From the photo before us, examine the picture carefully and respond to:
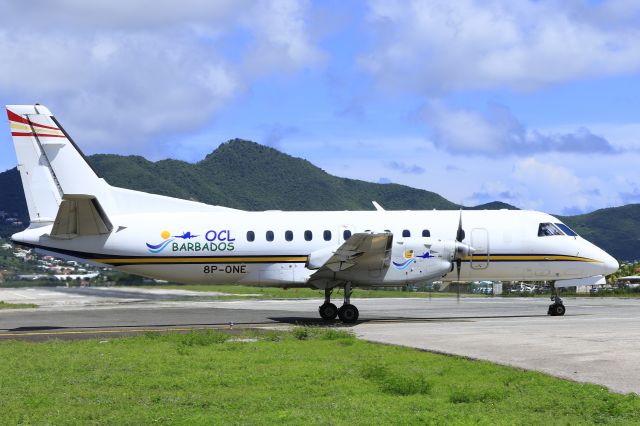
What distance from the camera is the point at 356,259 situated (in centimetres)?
2430

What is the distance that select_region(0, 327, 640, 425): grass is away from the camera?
1018 centimetres

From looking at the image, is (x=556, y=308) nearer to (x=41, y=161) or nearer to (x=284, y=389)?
(x=284, y=389)

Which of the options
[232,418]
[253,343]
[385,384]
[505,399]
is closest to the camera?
[232,418]

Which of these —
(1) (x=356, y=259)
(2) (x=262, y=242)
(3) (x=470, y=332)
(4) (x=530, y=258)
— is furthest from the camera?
(4) (x=530, y=258)

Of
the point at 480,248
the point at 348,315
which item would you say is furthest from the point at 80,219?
the point at 480,248

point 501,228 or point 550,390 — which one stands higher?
point 501,228

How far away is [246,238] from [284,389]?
45.0 ft

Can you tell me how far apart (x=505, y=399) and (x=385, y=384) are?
2.11m

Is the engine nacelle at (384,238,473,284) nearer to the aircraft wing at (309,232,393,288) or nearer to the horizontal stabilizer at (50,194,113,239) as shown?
the aircraft wing at (309,232,393,288)

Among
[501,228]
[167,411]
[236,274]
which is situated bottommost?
[167,411]

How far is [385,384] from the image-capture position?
1246 centimetres

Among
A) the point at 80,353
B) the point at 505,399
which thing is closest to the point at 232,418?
the point at 505,399

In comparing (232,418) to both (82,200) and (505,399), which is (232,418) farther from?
(82,200)

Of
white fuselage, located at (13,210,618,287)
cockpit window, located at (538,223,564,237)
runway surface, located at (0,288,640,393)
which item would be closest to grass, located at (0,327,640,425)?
runway surface, located at (0,288,640,393)
